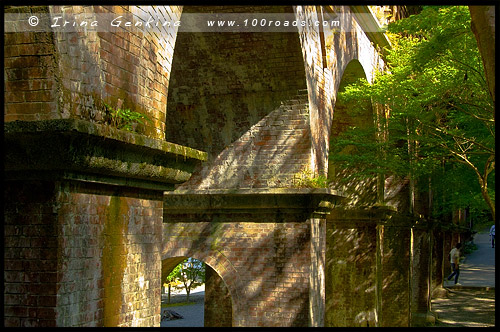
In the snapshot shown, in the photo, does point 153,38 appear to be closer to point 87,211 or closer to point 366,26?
point 87,211

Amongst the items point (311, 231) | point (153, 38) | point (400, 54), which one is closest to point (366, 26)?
point (400, 54)

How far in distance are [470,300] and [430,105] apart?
15.5m

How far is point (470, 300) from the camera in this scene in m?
25.7

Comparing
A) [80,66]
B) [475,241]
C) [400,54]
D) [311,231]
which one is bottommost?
[475,241]

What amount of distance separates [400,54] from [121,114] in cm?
1085

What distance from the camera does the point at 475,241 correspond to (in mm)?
55469

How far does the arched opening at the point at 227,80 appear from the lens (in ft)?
33.5

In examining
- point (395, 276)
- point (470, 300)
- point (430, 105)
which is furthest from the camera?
point (470, 300)

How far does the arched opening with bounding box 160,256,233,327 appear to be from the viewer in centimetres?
1587

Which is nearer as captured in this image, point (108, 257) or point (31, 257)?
point (31, 257)

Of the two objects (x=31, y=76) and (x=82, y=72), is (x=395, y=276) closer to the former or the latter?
(x=82, y=72)

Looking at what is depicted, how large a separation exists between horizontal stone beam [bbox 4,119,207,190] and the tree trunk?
2481mm

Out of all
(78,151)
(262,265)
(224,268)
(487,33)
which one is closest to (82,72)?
(78,151)

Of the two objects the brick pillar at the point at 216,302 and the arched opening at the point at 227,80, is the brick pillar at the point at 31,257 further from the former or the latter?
the brick pillar at the point at 216,302
